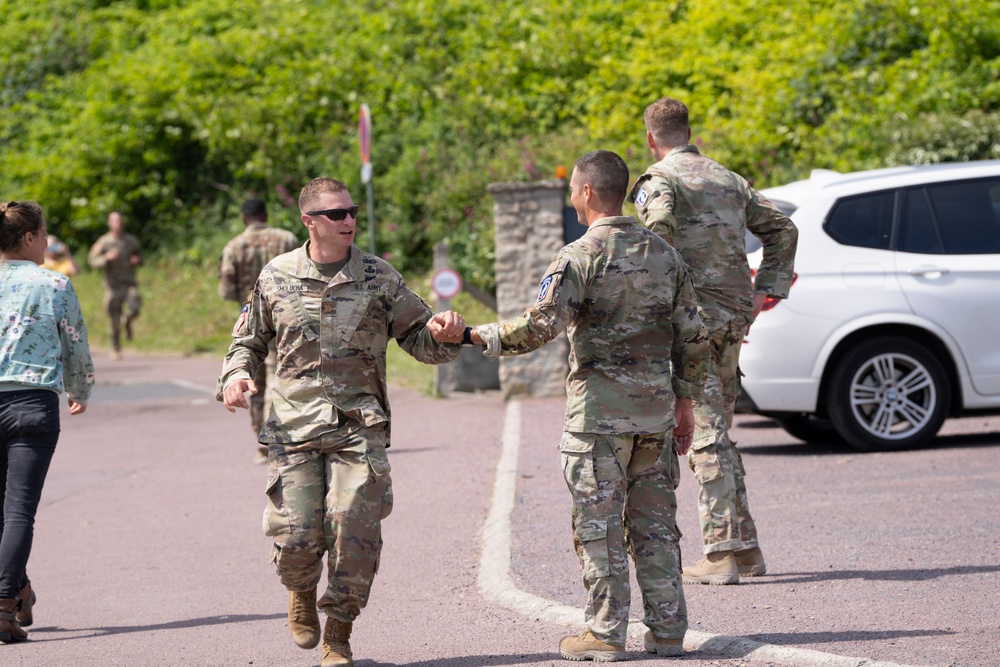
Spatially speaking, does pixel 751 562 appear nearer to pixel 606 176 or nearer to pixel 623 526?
pixel 623 526

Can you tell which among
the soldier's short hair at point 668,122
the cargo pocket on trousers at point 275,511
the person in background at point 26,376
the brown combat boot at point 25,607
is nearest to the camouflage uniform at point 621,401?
the cargo pocket on trousers at point 275,511

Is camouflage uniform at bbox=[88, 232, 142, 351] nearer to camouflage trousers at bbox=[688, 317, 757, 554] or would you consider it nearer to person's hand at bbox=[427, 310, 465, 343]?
camouflage trousers at bbox=[688, 317, 757, 554]

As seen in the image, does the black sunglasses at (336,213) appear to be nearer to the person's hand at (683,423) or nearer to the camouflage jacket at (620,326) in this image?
the camouflage jacket at (620,326)

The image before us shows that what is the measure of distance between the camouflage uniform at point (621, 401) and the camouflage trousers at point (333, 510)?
0.65 metres

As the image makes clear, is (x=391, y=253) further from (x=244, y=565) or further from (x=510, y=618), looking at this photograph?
(x=510, y=618)

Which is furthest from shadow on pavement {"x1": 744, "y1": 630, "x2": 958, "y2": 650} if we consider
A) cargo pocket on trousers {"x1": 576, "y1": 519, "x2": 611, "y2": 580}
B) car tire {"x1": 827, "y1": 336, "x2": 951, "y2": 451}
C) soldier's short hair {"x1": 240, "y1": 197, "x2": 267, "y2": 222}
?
soldier's short hair {"x1": 240, "y1": 197, "x2": 267, "y2": 222}

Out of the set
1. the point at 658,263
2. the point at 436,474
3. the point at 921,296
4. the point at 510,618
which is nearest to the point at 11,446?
the point at 510,618

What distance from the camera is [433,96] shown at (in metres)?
22.6

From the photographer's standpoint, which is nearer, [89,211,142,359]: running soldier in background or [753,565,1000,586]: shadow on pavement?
[753,565,1000,586]: shadow on pavement

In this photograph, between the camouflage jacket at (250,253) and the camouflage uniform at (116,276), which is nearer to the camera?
the camouflage jacket at (250,253)

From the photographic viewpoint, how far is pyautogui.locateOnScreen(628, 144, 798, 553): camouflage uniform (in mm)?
6094

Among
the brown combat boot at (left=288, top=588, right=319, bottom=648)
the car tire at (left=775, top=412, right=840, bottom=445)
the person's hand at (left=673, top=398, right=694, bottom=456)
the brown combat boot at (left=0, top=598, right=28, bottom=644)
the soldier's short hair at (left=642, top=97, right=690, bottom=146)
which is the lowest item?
the brown combat boot at (left=0, top=598, right=28, bottom=644)

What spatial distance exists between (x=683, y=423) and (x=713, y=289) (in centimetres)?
113

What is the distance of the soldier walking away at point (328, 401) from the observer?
5020mm
